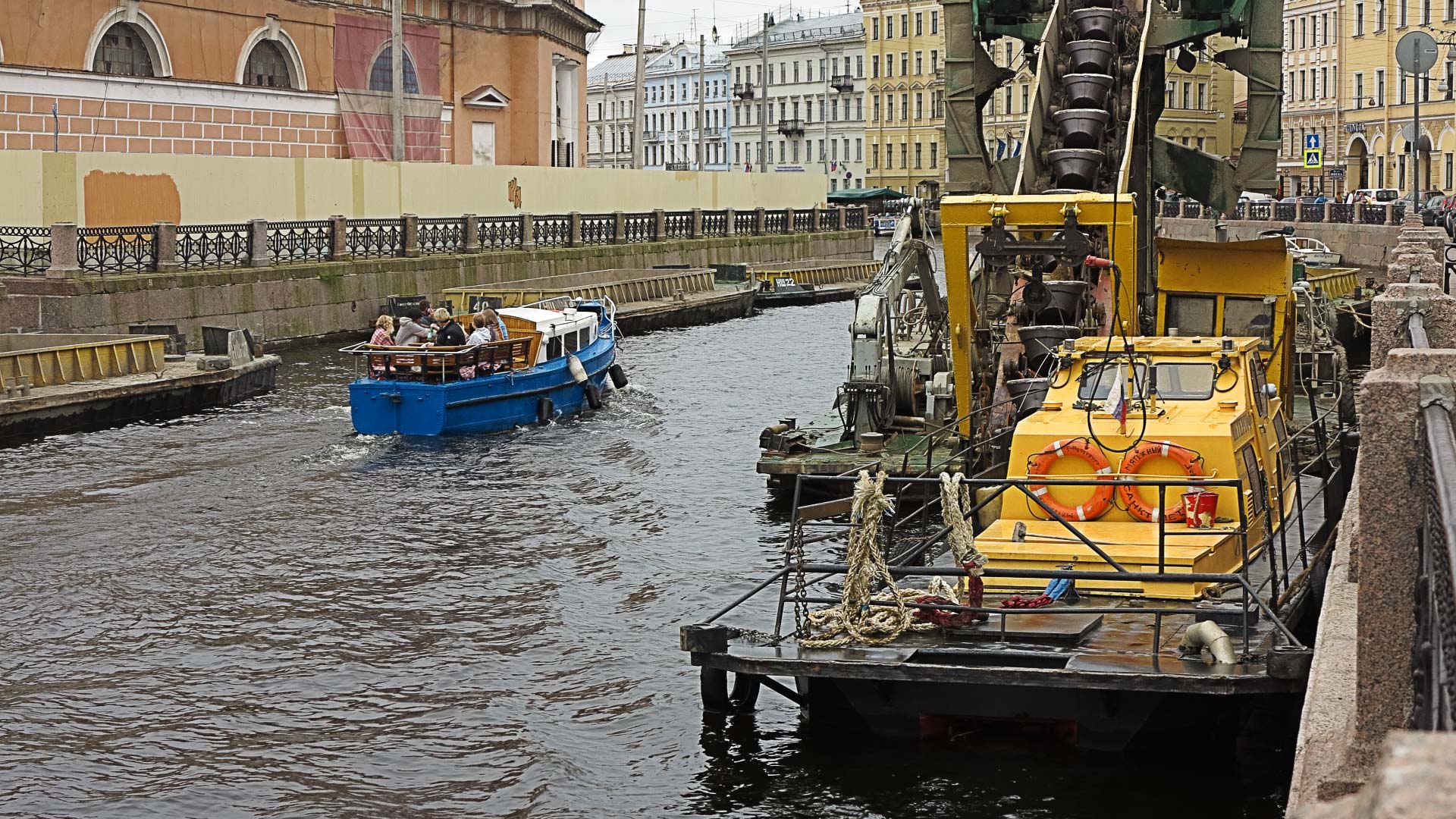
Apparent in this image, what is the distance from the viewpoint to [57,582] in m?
18.3

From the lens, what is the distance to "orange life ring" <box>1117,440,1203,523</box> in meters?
14.4

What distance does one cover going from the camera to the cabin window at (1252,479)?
48.8 feet

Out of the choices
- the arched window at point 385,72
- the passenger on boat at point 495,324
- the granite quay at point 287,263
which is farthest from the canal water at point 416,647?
the arched window at point 385,72

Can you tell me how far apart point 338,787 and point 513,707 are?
212 centimetres

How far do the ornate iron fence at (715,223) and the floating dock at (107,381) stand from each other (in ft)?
105

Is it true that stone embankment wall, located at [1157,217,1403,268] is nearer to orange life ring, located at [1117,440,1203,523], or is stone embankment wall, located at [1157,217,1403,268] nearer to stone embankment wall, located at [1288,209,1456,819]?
orange life ring, located at [1117,440,1203,523]

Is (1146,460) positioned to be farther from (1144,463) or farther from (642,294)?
(642,294)

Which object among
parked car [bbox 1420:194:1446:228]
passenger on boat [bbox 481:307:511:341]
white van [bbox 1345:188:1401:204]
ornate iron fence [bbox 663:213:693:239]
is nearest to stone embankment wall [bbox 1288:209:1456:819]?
passenger on boat [bbox 481:307:511:341]

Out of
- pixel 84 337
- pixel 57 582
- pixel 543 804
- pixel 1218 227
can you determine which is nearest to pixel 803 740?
pixel 543 804

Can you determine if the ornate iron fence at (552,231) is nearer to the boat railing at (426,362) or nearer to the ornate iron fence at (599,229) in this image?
the ornate iron fence at (599,229)

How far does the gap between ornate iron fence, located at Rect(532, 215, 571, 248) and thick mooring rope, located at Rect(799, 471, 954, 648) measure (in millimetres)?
40412

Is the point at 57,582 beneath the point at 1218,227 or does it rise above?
beneath

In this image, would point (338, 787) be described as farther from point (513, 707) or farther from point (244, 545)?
point (244, 545)

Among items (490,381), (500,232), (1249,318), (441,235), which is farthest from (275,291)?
(1249,318)
